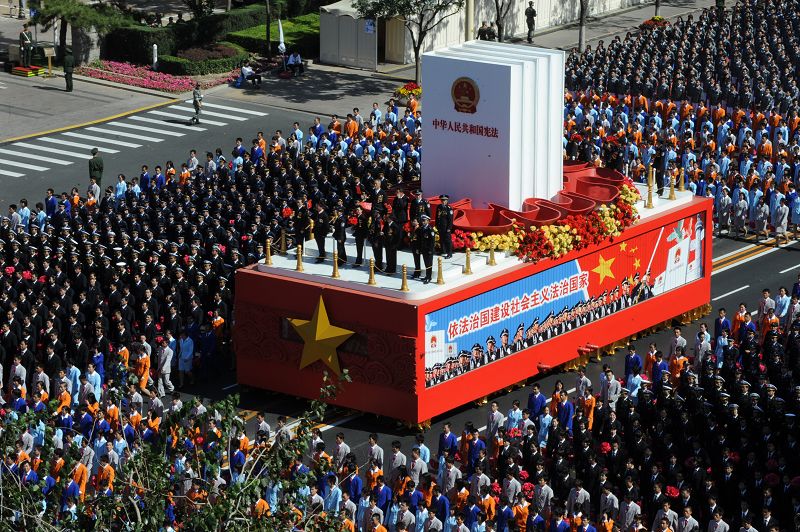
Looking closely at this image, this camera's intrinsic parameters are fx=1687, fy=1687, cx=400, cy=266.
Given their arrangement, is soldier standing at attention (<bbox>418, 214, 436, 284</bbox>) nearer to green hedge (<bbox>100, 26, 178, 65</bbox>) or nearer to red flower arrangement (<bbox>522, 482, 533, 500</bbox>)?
red flower arrangement (<bbox>522, 482, 533, 500</bbox>)

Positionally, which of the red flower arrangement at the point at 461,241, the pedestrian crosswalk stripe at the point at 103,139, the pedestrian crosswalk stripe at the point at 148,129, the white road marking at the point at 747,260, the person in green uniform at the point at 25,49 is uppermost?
the person in green uniform at the point at 25,49

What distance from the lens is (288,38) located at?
63.6 metres

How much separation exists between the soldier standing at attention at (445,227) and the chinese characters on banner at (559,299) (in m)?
1.27

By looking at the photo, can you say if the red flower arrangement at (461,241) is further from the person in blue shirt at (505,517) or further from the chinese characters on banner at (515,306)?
the person in blue shirt at (505,517)

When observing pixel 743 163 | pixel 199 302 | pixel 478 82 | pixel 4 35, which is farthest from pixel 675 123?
pixel 4 35

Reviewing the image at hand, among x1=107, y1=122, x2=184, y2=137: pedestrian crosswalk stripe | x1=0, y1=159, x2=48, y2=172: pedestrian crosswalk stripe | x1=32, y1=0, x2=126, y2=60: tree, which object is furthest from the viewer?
x1=32, y1=0, x2=126, y2=60: tree

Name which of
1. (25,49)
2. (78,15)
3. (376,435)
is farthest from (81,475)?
(25,49)

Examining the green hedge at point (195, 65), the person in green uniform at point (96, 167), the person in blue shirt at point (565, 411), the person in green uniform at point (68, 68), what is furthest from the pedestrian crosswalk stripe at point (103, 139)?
the person in blue shirt at point (565, 411)

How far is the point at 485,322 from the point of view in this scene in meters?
34.9

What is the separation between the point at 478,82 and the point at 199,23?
29.1 metres

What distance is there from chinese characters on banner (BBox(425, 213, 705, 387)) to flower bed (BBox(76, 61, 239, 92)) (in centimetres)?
2557

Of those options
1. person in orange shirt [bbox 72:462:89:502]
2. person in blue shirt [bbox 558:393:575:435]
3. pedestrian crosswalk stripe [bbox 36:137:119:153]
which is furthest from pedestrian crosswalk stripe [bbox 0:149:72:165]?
person in blue shirt [bbox 558:393:575:435]

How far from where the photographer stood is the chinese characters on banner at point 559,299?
34.2 metres

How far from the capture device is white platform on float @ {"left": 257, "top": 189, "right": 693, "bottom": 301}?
33.7 metres
